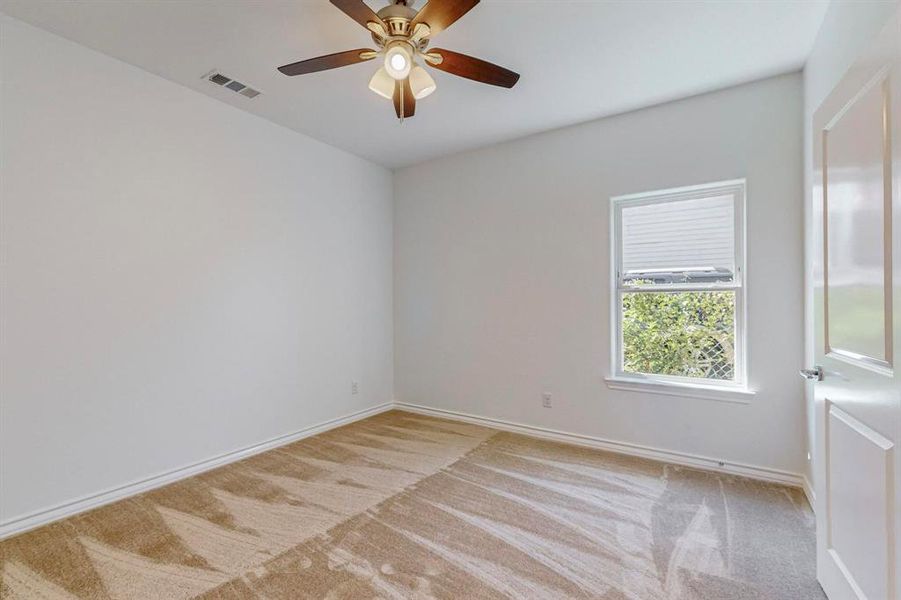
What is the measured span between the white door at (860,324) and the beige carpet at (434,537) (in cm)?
52

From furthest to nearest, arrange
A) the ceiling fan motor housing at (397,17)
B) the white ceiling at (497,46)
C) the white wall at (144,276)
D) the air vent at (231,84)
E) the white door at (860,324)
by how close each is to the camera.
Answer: the air vent at (231,84), the white wall at (144,276), the white ceiling at (497,46), the ceiling fan motor housing at (397,17), the white door at (860,324)

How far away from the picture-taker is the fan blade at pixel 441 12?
5.32ft

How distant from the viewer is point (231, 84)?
2793 millimetres

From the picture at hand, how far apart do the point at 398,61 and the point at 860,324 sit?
208 cm

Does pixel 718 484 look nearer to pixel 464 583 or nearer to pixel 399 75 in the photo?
pixel 464 583

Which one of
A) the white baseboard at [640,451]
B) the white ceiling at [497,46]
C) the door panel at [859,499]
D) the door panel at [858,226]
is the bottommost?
the white baseboard at [640,451]

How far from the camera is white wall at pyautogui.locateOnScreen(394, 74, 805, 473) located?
2.69m

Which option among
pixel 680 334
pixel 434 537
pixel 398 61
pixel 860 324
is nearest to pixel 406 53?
pixel 398 61

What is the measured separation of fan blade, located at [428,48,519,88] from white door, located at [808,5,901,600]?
1.34m

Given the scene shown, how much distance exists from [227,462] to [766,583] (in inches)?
130

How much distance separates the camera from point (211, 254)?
3.01 m

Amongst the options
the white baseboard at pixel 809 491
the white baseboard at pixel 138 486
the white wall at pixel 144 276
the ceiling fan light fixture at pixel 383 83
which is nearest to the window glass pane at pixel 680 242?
the white baseboard at pixel 809 491

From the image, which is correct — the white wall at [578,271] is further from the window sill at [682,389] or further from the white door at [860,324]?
the white door at [860,324]

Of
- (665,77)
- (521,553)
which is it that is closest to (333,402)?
(521,553)
